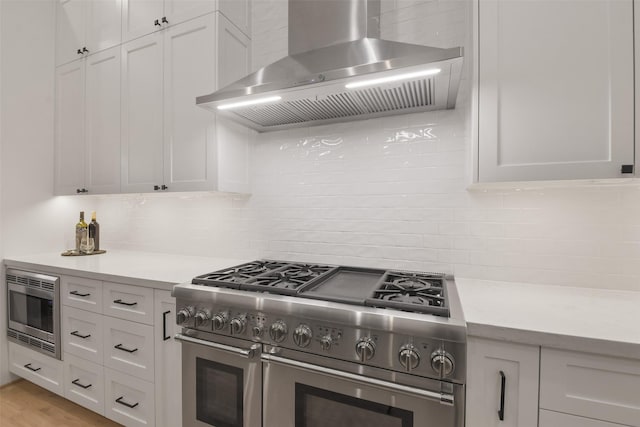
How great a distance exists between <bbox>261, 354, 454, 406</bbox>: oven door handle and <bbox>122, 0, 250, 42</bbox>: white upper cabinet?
1.98m

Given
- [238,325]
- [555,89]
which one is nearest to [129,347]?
[238,325]

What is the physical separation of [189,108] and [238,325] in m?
1.40

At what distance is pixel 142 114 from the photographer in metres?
2.12

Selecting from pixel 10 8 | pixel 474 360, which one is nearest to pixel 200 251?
pixel 474 360

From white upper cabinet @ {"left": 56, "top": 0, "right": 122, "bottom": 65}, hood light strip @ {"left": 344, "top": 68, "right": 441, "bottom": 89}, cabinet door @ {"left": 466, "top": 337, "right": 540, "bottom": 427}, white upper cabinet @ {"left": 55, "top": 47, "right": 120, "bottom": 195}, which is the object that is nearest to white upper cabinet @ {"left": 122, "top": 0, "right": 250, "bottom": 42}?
white upper cabinet @ {"left": 56, "top": 0, "right": 122, "bottom": 65}

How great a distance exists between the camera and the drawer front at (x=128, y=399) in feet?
5.48

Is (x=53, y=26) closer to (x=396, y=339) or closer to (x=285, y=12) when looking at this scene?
(x=285, y=12)

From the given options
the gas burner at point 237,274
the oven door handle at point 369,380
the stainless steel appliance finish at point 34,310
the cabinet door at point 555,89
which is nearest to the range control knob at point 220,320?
the gas burner at point 237,274

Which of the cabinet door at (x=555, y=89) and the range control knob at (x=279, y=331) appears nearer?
the cabinet door at (x=555, y=89)

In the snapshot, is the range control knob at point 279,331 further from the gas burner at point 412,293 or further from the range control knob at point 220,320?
the gas burner at point 412,293

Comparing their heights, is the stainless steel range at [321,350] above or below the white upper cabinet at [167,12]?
below

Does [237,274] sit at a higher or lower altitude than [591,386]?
higher

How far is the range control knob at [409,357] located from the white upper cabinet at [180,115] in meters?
1.38

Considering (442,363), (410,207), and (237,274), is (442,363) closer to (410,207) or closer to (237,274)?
(410,207)
